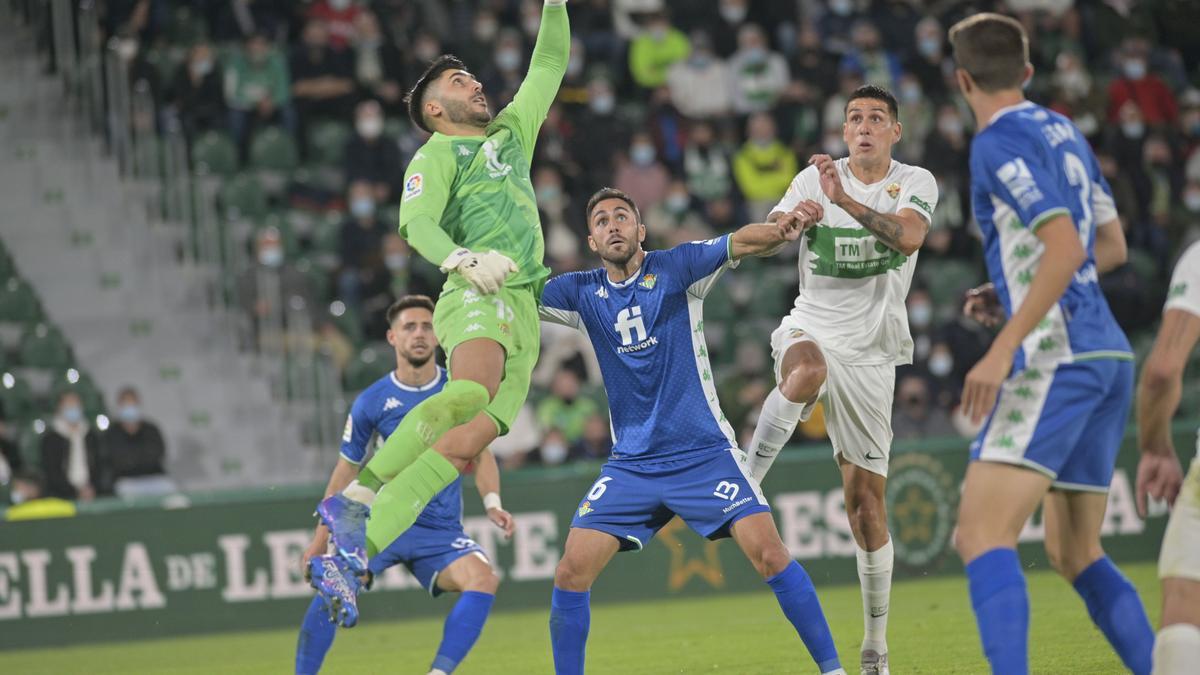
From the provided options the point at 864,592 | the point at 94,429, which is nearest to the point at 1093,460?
the point at 864,592

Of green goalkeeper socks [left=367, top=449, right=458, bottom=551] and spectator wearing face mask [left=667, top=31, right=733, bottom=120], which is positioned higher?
spectator wearing face mask [left=667, top=31, right=733, bottom=120]

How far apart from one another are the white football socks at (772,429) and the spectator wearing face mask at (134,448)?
8.94 meters

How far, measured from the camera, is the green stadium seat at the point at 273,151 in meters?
18.7

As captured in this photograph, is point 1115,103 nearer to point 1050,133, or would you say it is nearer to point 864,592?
point 864,592

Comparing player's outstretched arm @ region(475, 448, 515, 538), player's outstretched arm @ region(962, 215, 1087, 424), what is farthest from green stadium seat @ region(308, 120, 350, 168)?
player's outstretched arm @ region(962, 215, 1087, 424)

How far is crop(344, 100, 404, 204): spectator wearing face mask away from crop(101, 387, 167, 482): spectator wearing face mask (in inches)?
166

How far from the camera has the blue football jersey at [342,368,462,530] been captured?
9461 mm

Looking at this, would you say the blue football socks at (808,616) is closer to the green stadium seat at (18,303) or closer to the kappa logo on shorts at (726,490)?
the kappa logo on shorts at (726,490)

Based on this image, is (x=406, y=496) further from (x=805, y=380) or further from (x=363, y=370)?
(x=363, y=370)

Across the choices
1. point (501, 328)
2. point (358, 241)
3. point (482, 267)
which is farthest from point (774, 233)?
point (358, 241)

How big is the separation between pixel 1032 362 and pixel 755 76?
15.1 metres

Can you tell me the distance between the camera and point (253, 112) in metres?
18.9

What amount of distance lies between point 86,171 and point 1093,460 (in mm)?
15370

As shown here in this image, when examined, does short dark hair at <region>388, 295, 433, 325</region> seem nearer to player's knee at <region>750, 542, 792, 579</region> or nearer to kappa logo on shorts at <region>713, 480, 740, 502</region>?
kappa logo on shorts at <region>713, 480, 740, 502</region>
